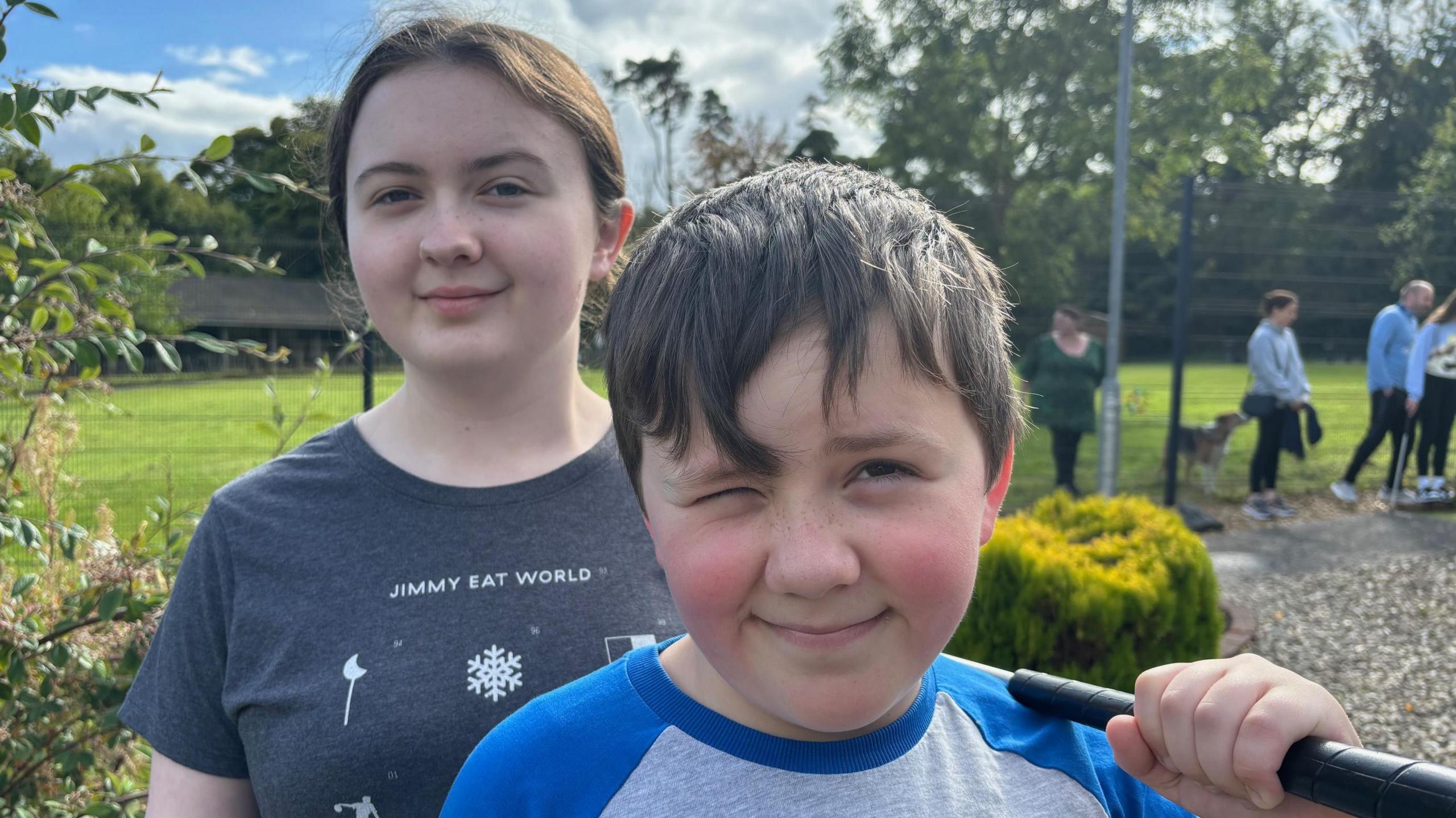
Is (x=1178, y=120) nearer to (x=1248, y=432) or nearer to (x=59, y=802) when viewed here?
(x=1248, y=432)

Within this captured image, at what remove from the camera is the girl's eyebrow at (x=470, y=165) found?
1.51 meters

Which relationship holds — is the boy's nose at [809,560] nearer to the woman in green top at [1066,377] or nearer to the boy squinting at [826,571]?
the boy squinting at [826,571]

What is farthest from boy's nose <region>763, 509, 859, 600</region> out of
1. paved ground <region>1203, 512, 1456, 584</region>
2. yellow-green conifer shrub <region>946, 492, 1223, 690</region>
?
paved ground <region>1203, 512, 1456, 584</region>

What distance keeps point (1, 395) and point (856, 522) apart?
98.7 inches

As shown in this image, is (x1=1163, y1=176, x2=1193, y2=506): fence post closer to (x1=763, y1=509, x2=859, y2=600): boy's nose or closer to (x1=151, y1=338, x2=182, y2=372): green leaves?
(x1=151, y1=338, x2=182, y2=372): green leaves

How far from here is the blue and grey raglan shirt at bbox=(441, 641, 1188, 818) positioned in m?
1.00

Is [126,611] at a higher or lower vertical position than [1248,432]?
higher

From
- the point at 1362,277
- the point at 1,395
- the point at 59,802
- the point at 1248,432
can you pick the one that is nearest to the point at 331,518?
the point at 59,802

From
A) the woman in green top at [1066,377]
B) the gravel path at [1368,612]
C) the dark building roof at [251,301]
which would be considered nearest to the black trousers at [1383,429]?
the gravel path at [1368,612]

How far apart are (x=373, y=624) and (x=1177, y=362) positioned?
396 inches

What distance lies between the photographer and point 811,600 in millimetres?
928

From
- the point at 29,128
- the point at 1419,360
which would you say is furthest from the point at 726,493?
the point at 1419,360

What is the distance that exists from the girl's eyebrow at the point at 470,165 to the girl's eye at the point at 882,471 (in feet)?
2.91

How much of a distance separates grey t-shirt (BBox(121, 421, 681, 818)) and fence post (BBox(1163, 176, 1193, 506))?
960 cm
